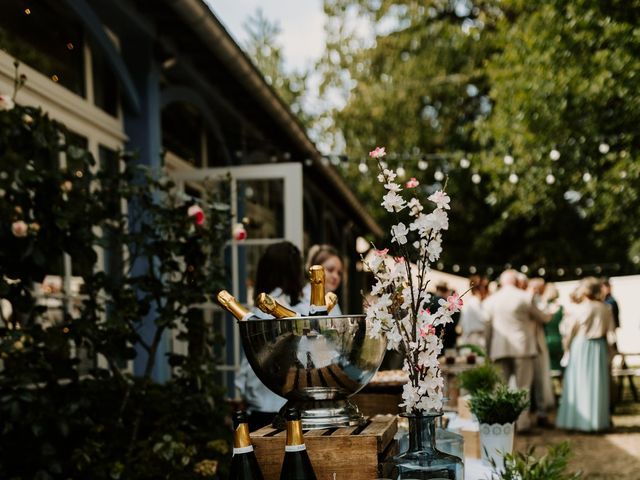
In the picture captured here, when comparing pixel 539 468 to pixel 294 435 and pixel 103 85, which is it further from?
pixel 103 85

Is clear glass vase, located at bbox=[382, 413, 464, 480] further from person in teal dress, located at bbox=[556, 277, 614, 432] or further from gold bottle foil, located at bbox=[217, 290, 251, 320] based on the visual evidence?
person in teal dress, located at bbox=[556, 277, 614, 432]

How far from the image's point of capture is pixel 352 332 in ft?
5.96

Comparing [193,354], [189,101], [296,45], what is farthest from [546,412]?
[296,45]

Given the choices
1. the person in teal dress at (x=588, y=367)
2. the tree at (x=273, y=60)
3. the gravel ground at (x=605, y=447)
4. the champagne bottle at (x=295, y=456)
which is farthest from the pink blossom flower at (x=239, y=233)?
the tree at (x=273, y=60)

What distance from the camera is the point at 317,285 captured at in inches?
75.6

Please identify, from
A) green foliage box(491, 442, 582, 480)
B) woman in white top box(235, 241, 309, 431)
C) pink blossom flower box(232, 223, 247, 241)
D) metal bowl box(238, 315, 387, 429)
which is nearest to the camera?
green foliage box(491, 442, 582, 480)

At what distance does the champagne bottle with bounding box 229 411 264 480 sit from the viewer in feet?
5.35

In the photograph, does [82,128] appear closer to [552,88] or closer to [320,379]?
[320,379]

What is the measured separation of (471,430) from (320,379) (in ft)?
3.65

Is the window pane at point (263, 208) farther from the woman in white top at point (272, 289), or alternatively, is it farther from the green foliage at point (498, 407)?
the green foliage at point (498, 407)

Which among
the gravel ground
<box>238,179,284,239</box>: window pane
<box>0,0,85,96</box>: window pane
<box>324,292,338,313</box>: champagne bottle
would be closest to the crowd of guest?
the gravel ground

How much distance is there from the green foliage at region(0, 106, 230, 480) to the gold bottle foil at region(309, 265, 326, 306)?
56.1 inches

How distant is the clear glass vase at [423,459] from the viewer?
1.68m

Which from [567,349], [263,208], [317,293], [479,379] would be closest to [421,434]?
[317,293]
